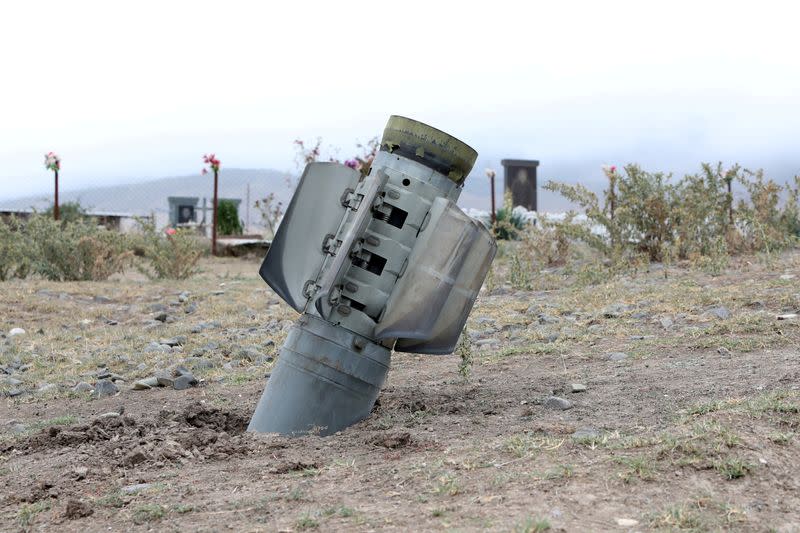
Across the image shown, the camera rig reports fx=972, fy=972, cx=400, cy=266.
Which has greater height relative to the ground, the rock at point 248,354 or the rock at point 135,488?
the rock at point 135,488

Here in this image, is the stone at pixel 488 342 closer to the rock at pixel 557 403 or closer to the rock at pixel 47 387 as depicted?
the rock at pixel 557 403

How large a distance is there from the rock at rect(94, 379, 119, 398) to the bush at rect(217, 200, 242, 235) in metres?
16.6

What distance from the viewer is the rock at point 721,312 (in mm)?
5895

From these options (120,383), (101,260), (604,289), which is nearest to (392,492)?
(120,383)

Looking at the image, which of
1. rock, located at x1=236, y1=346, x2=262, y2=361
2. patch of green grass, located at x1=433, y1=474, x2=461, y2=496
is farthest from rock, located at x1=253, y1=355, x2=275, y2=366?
patch of green grass, located at x1=433, y1=474, x2=461, y2=496

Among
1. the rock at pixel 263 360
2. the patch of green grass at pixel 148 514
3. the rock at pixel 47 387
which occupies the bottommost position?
the rock at pixel 47 387

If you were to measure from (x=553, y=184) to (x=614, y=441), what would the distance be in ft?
22.9

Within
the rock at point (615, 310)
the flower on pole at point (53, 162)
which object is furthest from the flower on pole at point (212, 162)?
the rock at point (615, 310)

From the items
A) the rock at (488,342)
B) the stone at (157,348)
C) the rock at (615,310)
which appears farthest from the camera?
the stone at (157,348)

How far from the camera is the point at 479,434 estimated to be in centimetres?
366

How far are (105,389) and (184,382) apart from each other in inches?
17.8

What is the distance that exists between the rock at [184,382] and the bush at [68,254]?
5.95 metres

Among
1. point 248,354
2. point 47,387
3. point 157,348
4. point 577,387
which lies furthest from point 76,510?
point 157,348

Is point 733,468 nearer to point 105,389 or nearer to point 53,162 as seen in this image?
point 105,389
